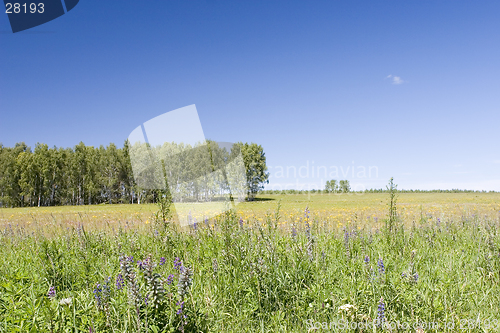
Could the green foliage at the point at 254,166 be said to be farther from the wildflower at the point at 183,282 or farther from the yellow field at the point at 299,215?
the wildflower at the point at 183,282

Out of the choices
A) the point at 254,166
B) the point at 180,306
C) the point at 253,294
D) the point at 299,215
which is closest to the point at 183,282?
the point at 180,306

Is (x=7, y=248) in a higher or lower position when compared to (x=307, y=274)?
lower

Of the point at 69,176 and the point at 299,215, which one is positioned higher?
the point at 69,176

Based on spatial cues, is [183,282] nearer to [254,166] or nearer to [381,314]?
[381,314]

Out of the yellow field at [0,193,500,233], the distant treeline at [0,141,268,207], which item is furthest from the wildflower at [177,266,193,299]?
the distant treeline at [0,141,268,207]

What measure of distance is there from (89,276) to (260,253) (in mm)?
2291

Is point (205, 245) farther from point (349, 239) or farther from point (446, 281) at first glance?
point (446, 281)

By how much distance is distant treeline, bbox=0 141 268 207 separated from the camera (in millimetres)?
59000

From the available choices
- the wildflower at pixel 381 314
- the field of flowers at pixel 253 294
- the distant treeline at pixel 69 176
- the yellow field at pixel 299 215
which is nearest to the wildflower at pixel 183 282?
the field of flowers at pixel 253 294

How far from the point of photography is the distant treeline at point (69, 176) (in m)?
59.0

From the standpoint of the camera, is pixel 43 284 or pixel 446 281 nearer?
pixel 446 281

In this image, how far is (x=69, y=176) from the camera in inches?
2418

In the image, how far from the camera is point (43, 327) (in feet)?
7.97

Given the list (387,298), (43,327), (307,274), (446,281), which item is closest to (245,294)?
(307,274)
